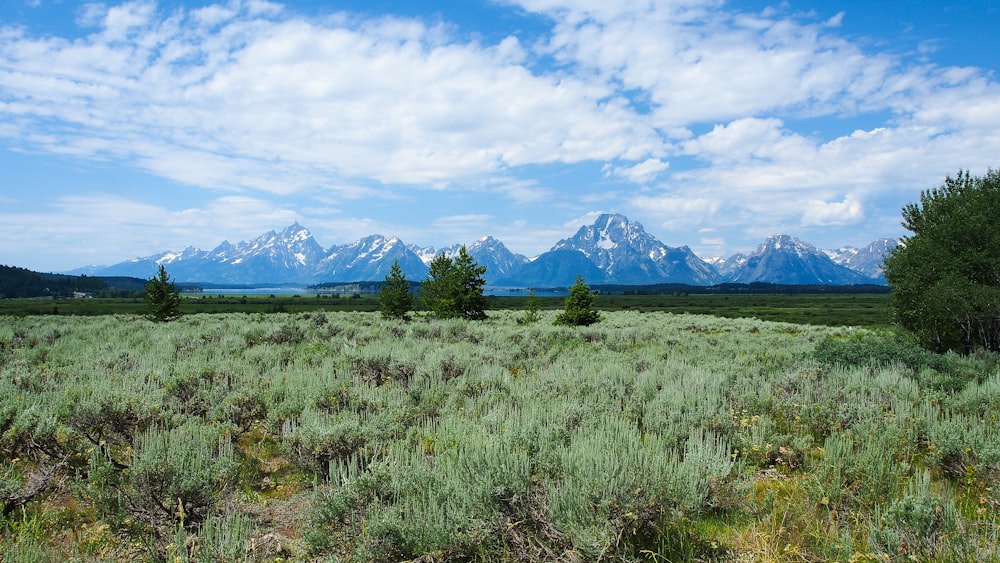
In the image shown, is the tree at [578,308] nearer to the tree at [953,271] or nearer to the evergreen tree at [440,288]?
the evergreen tree at [440,288]

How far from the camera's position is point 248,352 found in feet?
38.3

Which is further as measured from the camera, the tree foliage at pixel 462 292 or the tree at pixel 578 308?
the tree foliage at pixel 462 292

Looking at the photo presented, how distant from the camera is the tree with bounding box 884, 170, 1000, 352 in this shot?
15.1 meters

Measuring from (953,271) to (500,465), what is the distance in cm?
1945

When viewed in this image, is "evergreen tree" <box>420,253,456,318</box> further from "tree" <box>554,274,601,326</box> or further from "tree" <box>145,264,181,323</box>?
"tree" <box>145,264,181,323</box>

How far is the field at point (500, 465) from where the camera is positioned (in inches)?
138

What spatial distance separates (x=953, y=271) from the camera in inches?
623

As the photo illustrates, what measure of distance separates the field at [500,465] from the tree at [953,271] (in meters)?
7.33

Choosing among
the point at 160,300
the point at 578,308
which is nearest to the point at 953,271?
the point at 578,308

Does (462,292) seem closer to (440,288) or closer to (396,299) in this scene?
(440,288)

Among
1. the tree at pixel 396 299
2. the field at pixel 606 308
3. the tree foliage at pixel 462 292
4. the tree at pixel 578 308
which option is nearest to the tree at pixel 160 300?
the field at pixel 606 308

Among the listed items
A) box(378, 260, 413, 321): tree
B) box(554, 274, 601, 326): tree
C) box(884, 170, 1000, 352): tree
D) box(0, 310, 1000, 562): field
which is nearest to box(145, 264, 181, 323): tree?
box(378, 260, 413, 321): tree

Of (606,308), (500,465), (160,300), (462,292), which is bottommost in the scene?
(606,308)

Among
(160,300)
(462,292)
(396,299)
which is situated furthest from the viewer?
(396,299)
